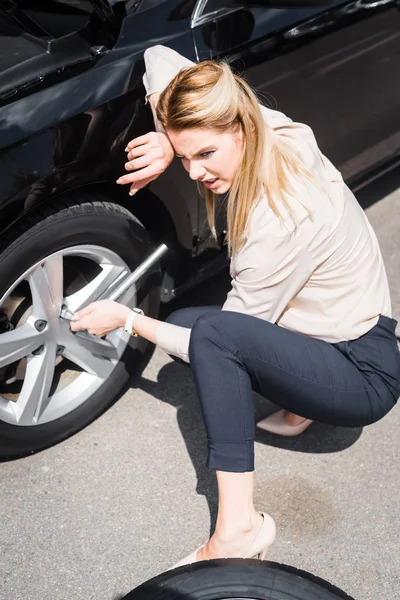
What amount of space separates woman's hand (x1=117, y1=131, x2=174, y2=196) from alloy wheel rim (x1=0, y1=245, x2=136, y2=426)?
25 cm

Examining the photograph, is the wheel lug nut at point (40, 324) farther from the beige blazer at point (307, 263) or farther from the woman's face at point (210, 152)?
the woman's face at point (210, 152)

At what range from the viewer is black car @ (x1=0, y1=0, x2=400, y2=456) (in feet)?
7.33

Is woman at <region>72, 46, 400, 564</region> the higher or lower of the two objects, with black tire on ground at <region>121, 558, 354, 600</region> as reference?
higher

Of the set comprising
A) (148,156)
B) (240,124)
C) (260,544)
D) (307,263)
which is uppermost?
(240,124)

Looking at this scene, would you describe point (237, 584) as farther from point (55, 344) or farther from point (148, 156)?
point (148, 156)

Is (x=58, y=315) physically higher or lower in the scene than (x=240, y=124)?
lower

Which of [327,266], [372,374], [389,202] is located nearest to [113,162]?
[327,266]

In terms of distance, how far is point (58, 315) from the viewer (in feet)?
8.02

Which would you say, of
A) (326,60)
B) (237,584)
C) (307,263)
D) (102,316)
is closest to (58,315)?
(102,316)

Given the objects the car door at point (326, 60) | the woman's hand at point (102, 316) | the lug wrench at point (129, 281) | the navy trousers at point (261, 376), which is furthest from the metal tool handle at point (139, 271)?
the car door at point (326, 60)

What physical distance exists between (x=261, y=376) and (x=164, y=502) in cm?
57

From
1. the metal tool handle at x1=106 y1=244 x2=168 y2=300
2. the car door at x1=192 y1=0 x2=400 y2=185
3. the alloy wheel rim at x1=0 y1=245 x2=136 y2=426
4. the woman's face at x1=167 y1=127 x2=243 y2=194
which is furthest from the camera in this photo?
the car door at x1=192 y1=0 x2=400 y2=185

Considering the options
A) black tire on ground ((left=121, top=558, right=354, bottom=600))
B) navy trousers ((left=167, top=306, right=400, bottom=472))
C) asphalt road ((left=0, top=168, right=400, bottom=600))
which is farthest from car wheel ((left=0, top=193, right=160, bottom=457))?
black tire on ground ((left=121, top=558, right=354, bottom=600))

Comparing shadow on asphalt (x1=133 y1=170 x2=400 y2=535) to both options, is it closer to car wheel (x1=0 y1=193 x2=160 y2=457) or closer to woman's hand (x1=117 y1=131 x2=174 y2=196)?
car wheel (x1=0 y1=193 x2=160 y2=457)
